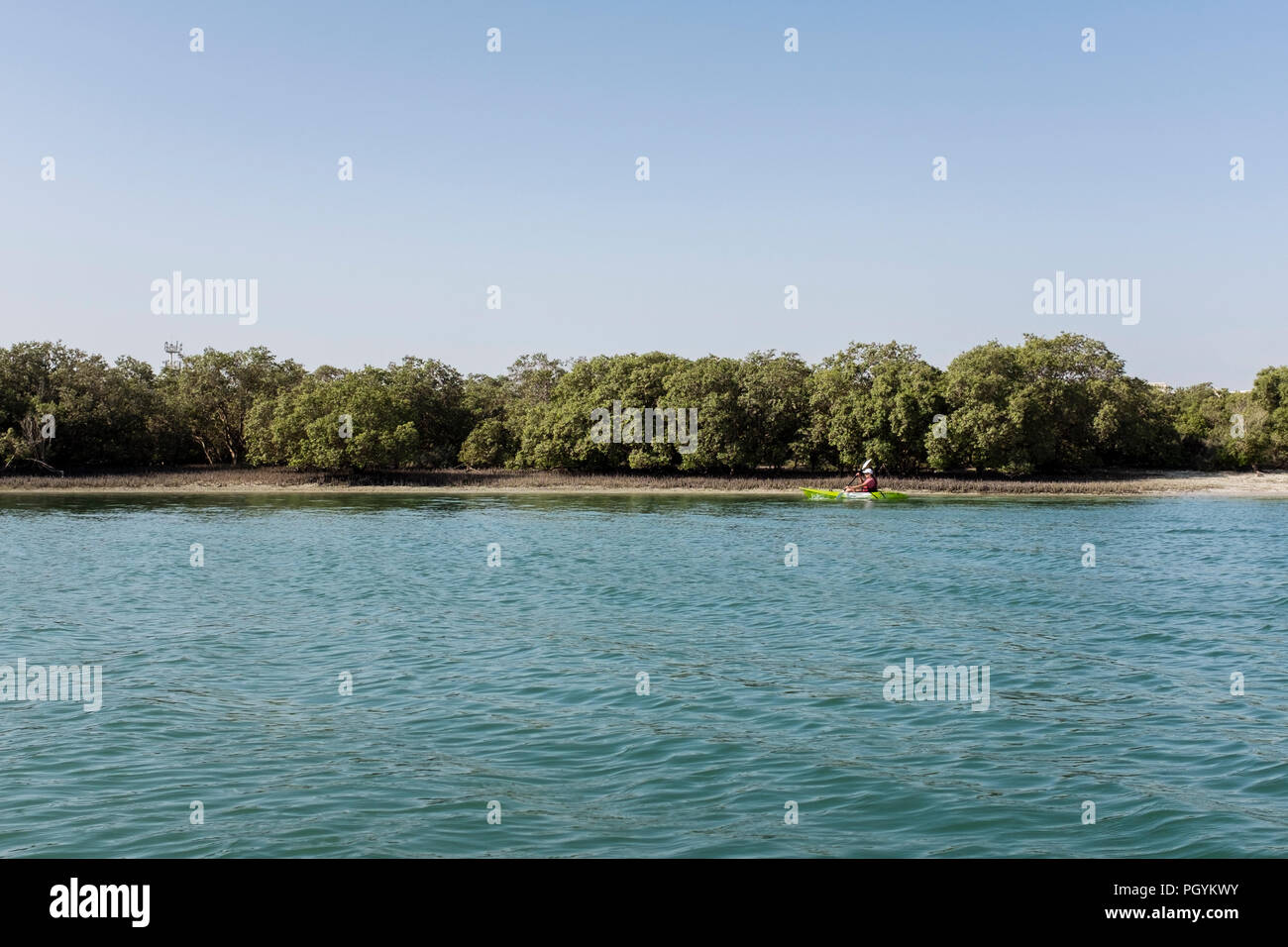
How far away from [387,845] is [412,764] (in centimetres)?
274

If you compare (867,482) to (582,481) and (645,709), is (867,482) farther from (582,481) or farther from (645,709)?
(645,709)

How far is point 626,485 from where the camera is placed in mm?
90812

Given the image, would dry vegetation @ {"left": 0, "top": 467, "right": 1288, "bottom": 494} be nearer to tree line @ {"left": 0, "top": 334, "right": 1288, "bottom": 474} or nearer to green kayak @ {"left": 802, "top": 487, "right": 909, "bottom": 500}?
tree line @ {"left": 0, "top": 334, "right": 1288, "bottom": 474}

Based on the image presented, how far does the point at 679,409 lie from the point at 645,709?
7588 centimetres

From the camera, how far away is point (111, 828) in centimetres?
1130

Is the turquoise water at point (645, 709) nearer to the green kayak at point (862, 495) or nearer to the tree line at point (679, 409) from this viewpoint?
the green kayak at point (862, 495)

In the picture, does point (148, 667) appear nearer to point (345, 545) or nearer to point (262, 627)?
point (262, 627)

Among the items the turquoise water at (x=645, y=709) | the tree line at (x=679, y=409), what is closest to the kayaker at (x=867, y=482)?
the tree line at (x=679, y=409)

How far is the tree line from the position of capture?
89.1 meters

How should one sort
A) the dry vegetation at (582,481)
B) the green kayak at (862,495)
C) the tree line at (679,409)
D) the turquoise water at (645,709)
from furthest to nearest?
the tree line at (679,409)
the dry vegetation at (582,481)
the green kayak at (862,495)
the turquoise water at (645,709)

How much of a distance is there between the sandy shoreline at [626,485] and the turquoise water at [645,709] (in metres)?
46.5

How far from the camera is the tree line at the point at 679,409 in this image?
89.1 metres

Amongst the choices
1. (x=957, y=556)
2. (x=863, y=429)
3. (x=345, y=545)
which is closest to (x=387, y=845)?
(x=957, y=556)

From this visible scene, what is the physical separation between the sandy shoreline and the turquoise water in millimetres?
46467
